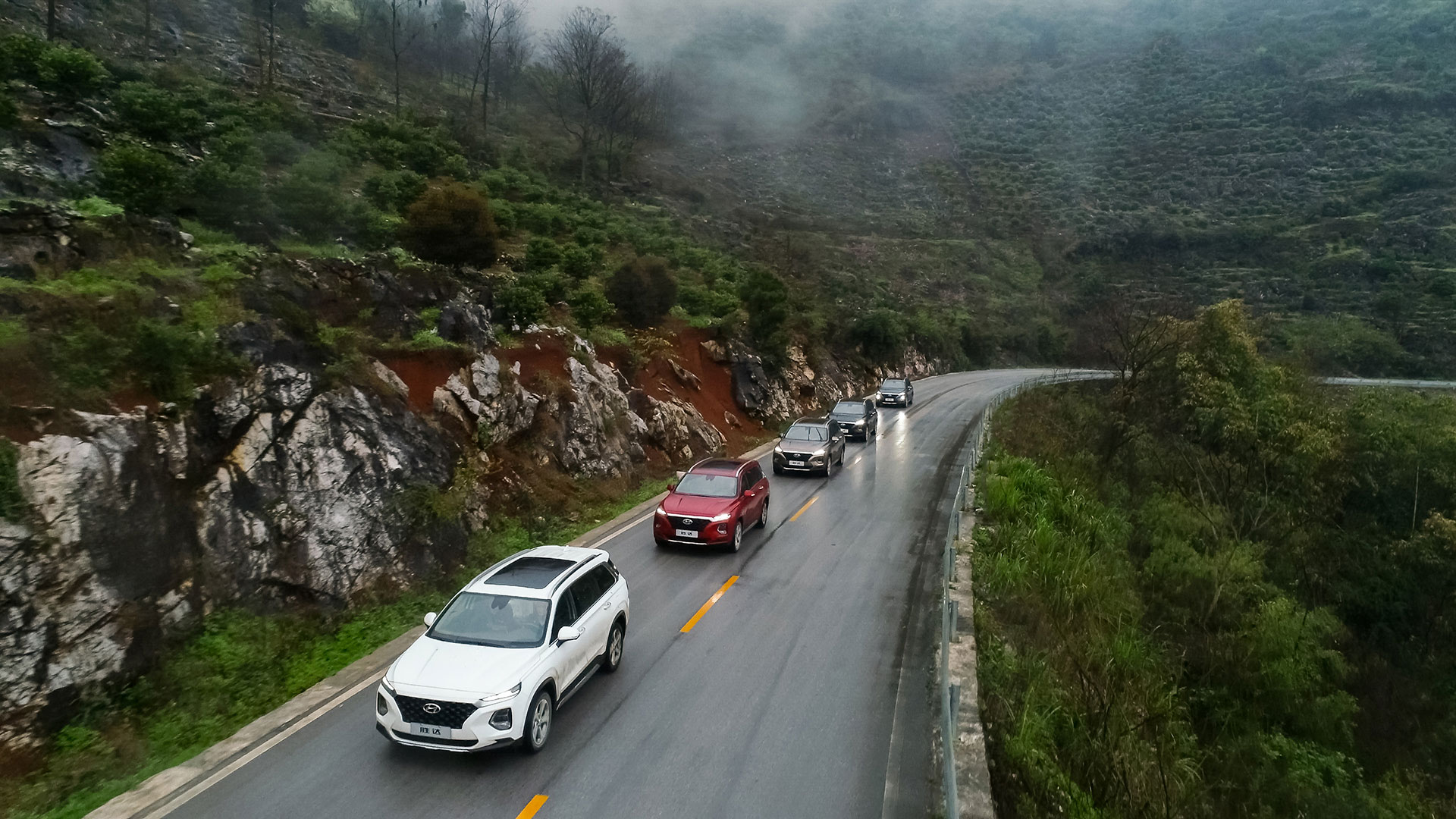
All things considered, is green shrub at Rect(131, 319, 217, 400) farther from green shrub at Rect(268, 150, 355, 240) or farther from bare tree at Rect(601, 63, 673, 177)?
bare tree at Rect(601, 63, 673, 177)

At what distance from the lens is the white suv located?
6.98 m

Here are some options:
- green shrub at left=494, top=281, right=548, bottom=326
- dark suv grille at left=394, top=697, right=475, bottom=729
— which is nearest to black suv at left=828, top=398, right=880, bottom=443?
green shrub at left=494, top=281, right=548, bottom=326

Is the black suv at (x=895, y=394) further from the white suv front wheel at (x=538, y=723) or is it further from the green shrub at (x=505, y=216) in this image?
the white suv front wheel at (x=538, y=723)

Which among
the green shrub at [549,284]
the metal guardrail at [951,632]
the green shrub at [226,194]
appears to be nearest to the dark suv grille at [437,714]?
the metal guardrail at [951,632]

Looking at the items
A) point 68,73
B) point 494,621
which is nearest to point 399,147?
point 68,73

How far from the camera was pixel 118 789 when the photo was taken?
6891 mm

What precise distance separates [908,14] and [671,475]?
620 feet

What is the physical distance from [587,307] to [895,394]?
20301mm

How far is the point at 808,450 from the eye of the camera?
72.7 feet

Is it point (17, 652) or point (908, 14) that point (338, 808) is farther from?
point (908, 14)

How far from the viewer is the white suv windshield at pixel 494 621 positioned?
25.7ft

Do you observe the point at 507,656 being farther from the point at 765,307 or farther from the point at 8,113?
the point at 765,307

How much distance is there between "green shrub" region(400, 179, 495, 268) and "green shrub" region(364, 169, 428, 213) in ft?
8.74

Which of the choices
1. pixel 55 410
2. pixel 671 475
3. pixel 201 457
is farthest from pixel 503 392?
pixel 55 410
